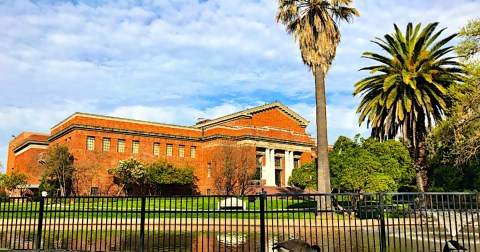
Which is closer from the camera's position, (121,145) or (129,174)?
(129,174)

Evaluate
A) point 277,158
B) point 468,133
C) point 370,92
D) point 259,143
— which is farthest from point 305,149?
point 468,133

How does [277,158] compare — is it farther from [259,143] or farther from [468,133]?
[468,133]

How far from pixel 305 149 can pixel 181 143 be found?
20.0 m

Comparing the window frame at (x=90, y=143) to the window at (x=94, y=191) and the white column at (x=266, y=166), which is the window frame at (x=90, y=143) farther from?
the white column at (x=266, y=166)

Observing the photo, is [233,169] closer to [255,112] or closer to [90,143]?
[255,112]

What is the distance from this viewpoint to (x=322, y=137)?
2723 cm

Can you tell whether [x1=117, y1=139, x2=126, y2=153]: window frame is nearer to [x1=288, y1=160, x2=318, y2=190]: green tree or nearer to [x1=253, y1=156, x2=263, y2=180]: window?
[x1=253, y1=156, x2=263, y2=180]: window

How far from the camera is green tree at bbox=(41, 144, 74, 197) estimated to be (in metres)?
46.4

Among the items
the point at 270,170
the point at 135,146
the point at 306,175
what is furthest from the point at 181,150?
the point at 306,175

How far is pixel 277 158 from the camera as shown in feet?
209

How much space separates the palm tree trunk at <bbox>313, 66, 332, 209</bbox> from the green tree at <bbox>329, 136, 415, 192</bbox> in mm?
2207

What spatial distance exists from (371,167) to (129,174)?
32091 millimetres

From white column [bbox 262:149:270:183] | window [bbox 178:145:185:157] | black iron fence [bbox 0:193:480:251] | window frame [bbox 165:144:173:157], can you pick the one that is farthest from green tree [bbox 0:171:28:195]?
black iron fence [bbox 0:193:480:251]

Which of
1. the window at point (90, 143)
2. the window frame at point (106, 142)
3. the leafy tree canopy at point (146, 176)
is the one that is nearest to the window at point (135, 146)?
the window frame at point (106, 142)
